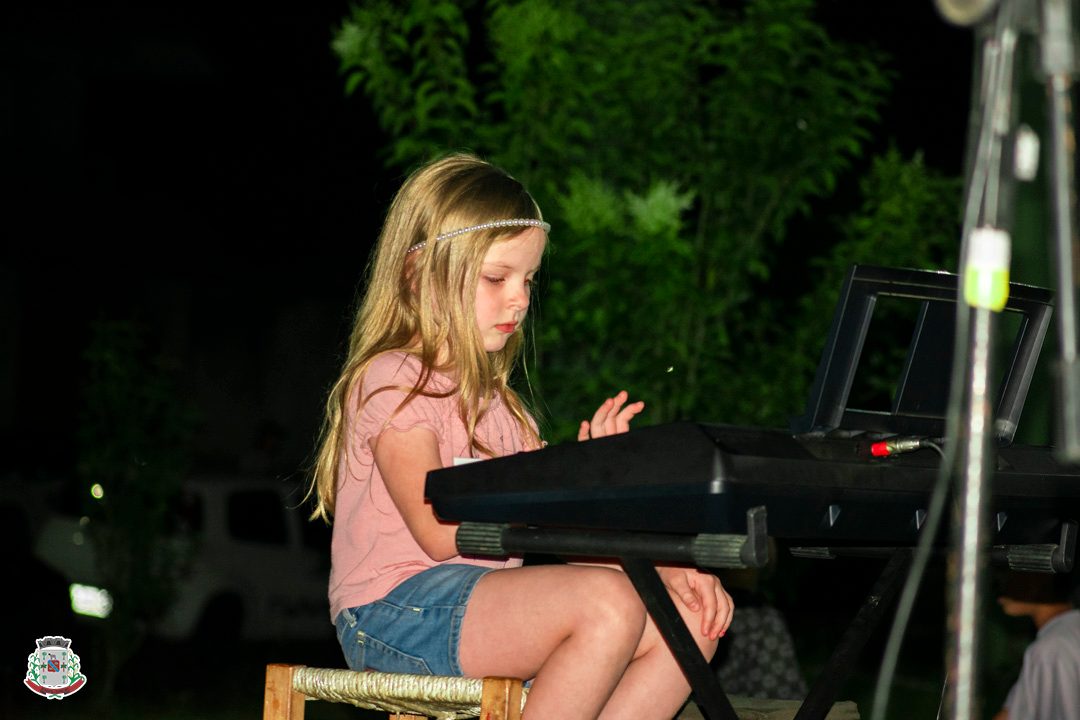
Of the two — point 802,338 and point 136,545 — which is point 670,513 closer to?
point 802,338

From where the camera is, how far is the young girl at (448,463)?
1960mm

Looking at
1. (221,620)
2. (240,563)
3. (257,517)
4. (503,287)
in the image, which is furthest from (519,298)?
(221,620)

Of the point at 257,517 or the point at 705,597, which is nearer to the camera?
the point at 705,597

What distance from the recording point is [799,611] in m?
12.0

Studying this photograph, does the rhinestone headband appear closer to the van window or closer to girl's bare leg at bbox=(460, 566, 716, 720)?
girl's bare leg at bbox=(460, 566, 716, 720)

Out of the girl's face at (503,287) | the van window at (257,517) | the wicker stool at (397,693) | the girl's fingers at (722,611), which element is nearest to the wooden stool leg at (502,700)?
the wicker stool at (397,693)

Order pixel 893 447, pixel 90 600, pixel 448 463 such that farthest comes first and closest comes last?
pixel 90 600
pixel 448 463
pixel 893 447

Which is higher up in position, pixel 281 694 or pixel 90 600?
pixel 90 600

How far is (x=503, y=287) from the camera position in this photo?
2.41 metres

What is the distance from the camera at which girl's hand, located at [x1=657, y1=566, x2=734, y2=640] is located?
83.1 inches

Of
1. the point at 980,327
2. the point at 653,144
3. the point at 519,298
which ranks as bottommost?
the point at 980,327

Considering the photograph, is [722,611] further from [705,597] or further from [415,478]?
[415,478]

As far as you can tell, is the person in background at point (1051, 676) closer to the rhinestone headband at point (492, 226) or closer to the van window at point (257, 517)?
the rhinestone headband at point (492, 226)

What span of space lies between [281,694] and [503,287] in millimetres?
843
